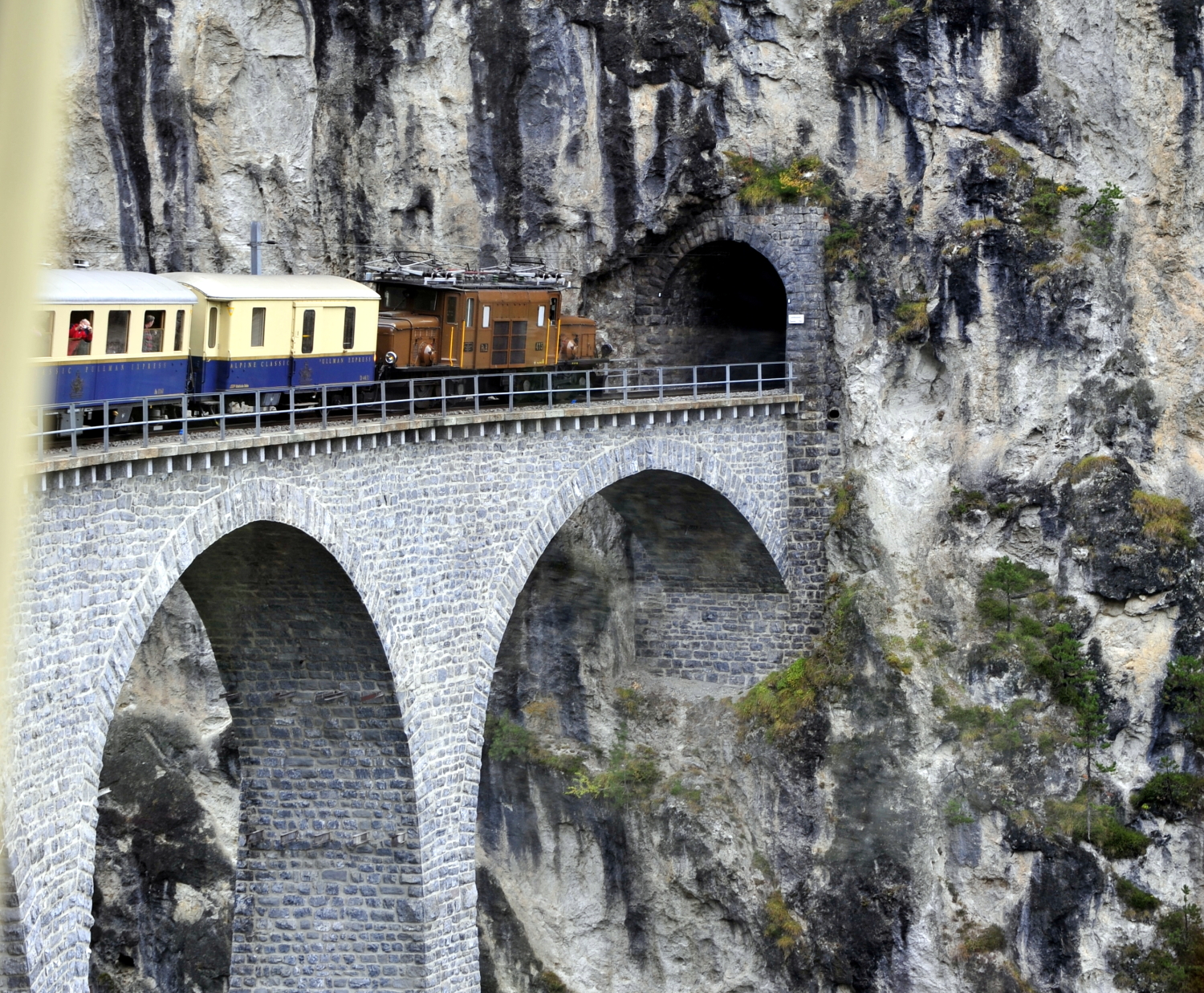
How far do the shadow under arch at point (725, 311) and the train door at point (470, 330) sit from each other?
27.8 feet

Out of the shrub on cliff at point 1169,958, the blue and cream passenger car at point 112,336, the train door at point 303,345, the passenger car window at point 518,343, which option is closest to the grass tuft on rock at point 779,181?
the passenger car window at point 518,343

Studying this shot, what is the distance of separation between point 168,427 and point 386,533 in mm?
3663

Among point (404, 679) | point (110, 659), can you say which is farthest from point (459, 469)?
point (110, 659)

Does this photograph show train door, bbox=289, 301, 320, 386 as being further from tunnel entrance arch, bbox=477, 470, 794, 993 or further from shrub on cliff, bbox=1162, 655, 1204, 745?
shrub on cliff, bbox=1162, 655, 1204, 745

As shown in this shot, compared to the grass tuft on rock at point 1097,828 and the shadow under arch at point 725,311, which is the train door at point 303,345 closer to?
the shadow under arch at point 725,311

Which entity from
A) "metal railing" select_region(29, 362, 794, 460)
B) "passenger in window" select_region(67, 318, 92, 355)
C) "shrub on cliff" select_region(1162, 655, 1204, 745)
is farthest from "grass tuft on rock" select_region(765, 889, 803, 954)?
"passenger in window" select_region(67, 318, 92, 355)

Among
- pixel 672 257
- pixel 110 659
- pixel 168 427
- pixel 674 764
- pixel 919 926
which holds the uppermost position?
pixel 672 257

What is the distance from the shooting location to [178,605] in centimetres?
3444

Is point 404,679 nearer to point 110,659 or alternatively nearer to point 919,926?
point 110,659

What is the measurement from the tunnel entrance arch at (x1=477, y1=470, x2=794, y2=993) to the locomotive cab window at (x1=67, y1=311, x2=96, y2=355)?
14166 mm

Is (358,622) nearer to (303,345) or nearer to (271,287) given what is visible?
(303,345)

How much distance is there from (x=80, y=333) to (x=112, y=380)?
870 mm

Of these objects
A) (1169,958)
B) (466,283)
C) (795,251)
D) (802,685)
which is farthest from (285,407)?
(1169,958)

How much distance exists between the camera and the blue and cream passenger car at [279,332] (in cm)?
2311
